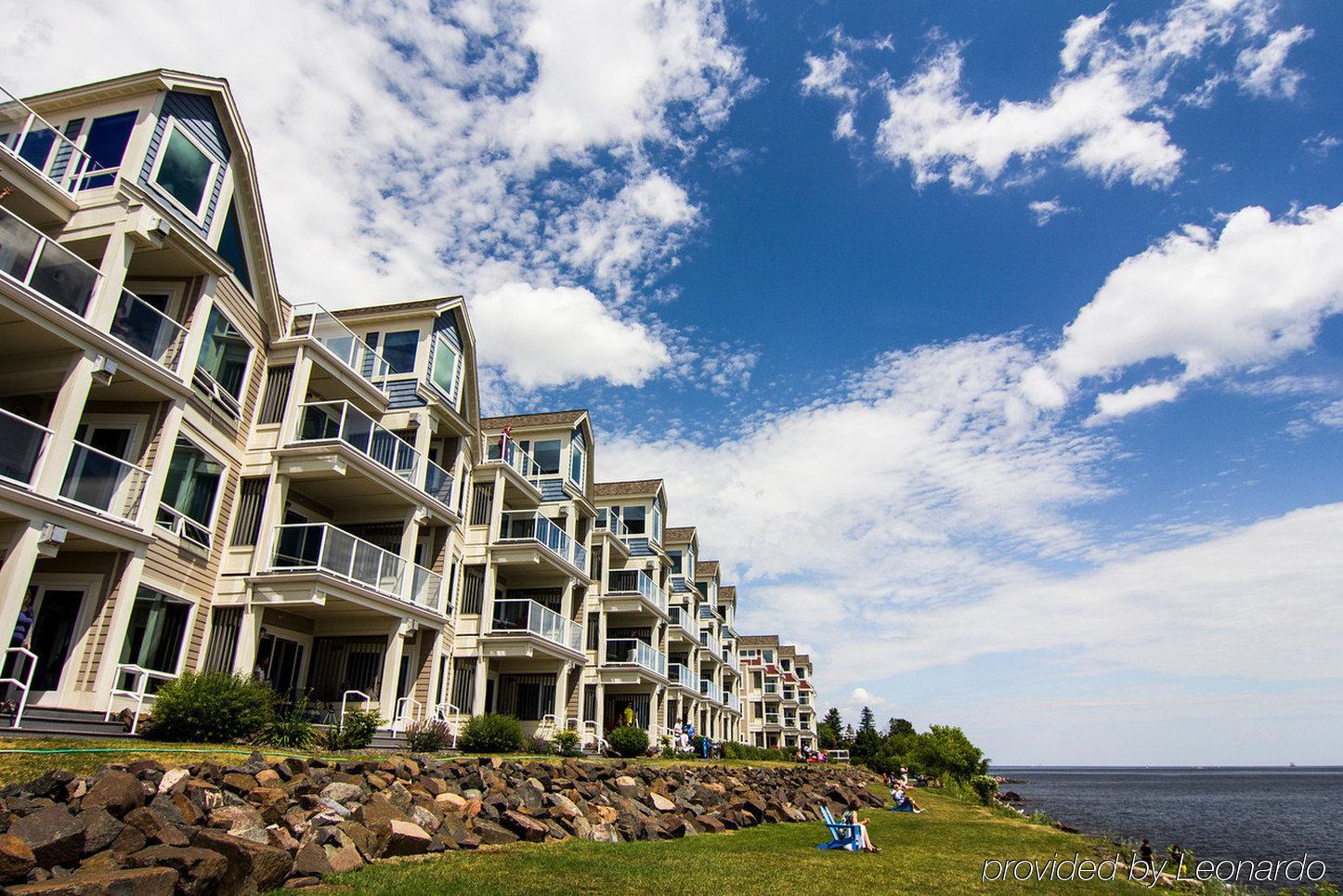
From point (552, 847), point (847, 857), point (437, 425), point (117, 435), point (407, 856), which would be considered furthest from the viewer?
point (437, 425)

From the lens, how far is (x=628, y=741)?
101 ft

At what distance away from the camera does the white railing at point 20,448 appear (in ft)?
43.2

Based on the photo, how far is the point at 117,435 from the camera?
16.9m

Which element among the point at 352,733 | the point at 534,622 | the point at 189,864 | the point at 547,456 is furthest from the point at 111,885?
the point at 547,456

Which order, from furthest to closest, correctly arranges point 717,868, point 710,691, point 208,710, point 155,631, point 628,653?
point 710,691 → point 628,653 → point 155,631 → point 208,710 → point 717,868

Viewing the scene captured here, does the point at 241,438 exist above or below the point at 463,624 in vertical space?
above

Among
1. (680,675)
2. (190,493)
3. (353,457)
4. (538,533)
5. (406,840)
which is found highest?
(538,533)

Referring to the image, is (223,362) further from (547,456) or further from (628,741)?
(628,741)

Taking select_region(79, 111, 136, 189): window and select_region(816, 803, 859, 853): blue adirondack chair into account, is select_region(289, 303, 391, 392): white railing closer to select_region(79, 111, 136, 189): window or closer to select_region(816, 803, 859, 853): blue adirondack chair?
select_region(79, 111, 136, 189): window

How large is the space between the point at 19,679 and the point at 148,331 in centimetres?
695

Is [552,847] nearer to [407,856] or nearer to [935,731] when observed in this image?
[407,856]

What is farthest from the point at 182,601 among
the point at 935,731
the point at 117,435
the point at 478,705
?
the point at 935,731

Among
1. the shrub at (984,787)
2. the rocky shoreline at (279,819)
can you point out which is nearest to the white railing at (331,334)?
the rocky shoreline at (279,819)

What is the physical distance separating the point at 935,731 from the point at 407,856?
50.8 metres
